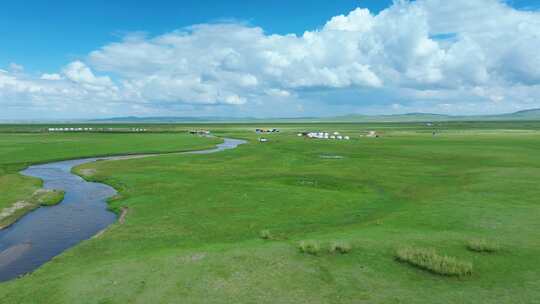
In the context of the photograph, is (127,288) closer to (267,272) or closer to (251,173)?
(267,272)

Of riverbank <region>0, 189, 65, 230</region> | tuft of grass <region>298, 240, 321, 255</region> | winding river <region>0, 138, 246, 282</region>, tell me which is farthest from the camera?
riverbank <region>0, 189, 65, 230</region>

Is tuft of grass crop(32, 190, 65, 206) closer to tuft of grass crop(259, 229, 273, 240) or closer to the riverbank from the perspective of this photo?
the riverbank

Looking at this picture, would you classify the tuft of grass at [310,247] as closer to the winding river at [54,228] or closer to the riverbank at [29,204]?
the winding river at [54,228]

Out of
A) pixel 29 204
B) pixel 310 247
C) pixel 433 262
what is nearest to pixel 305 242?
pixel 310 247

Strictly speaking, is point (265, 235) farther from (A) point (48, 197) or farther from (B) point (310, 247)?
(A) point (48, 197)

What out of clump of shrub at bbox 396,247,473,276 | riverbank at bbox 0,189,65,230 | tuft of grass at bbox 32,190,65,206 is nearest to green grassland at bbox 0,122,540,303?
clump of shrub at bbox 396,247,473,276

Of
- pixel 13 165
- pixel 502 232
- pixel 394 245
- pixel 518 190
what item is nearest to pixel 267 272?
pixel 394 245
